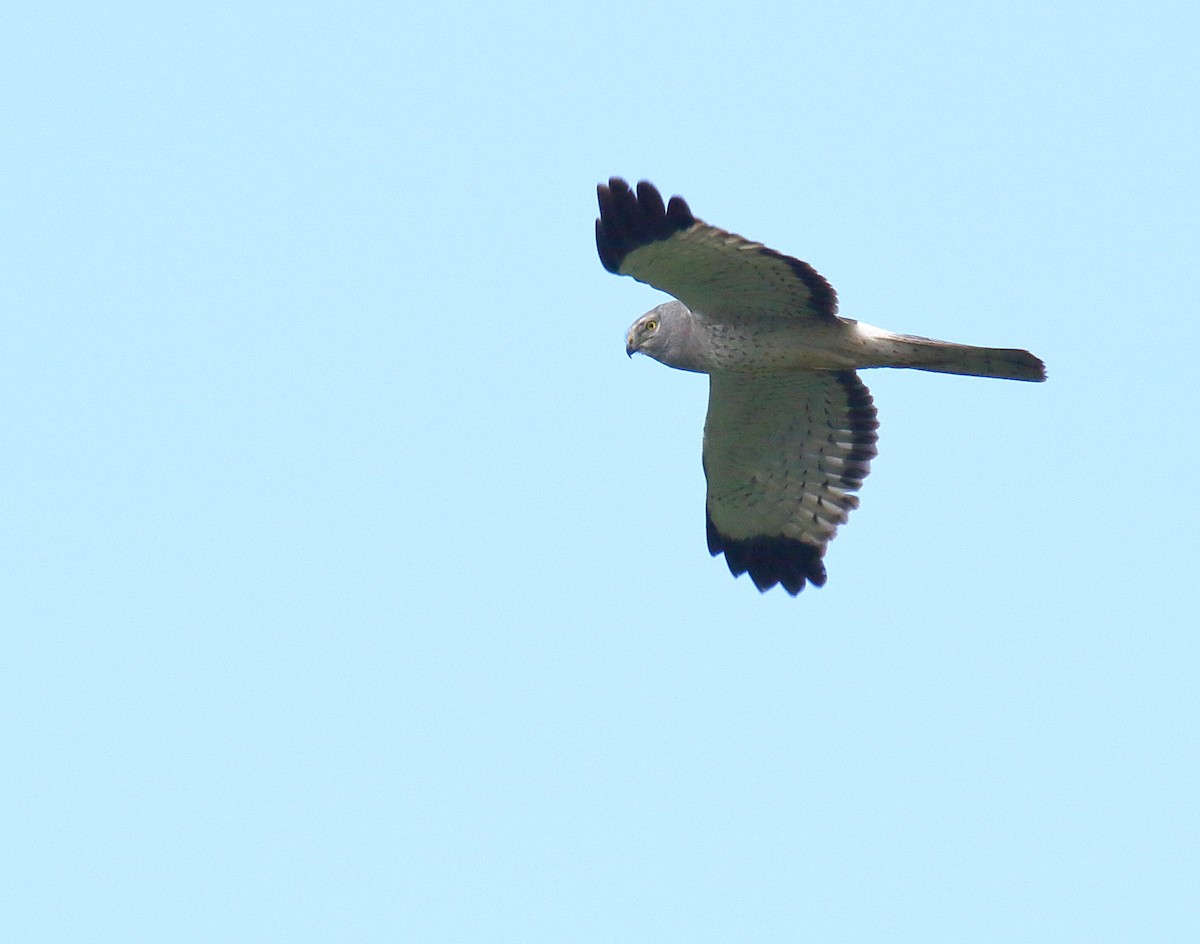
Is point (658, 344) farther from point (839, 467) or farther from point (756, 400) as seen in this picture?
point (839, 467)

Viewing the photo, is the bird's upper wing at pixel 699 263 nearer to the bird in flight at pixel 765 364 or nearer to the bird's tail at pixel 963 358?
the bird in flight at pixel 765 364

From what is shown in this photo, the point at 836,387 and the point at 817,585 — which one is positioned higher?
the point at 836,387

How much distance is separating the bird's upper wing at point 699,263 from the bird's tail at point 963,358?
44cm

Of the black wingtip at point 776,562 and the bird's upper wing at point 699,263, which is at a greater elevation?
the bird's upper wing at point 699,263

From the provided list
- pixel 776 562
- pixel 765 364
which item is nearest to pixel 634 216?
pixel 765 364

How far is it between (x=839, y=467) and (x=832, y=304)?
5.30 feet

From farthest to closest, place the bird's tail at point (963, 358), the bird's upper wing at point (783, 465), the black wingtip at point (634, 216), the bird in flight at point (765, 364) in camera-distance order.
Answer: the bird's upper wing at point (783, 465)
the bird's tail at point (963, 358)
the bird in flight at point (765, 364)
the black wingtip at point (634, 216)

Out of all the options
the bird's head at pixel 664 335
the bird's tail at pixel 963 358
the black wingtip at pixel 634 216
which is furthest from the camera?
the bird's head at pixel 664 335

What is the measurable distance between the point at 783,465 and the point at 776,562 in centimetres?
68

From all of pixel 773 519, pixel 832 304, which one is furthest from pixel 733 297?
pixel 773 519

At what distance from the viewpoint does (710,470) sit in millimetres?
11141

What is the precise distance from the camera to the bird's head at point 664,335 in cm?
988

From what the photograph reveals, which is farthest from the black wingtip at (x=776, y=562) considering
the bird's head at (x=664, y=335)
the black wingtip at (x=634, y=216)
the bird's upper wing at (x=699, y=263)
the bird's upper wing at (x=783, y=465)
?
the black wingtip at (x=634, y=216)

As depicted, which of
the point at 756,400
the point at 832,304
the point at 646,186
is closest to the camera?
the point at 646,186
